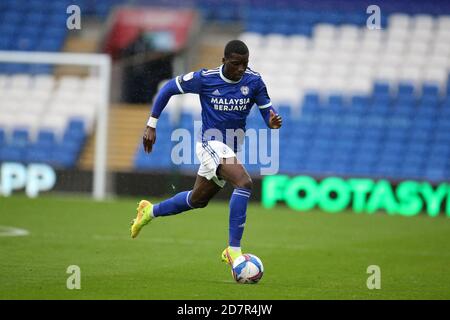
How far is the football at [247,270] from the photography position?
8312 mm

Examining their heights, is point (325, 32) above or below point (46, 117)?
above

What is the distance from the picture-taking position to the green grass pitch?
7.88 meters

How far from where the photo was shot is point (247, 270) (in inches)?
327

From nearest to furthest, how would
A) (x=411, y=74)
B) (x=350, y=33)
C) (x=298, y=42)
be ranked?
(x=411, y=74) < (x=350, y=33) < (x=298, y=42)

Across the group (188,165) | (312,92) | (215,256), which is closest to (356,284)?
(215,256)

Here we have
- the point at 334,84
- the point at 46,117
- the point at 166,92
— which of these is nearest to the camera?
the point at 166,92

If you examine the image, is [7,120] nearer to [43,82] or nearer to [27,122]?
[27,122]

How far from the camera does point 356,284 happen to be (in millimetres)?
8469

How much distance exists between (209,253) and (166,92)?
2.51m

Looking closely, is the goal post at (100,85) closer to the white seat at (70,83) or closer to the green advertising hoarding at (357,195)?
the white seat at (70,83)

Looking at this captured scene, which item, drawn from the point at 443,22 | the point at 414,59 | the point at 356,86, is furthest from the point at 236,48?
the point at 443,22

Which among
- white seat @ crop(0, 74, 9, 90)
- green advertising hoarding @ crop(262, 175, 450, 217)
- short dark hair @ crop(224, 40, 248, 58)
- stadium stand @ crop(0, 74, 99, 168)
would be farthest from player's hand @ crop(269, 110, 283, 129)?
white seat @ crop(0, 74, 9, 90)

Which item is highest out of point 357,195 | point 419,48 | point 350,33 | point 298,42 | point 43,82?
point 350,33
